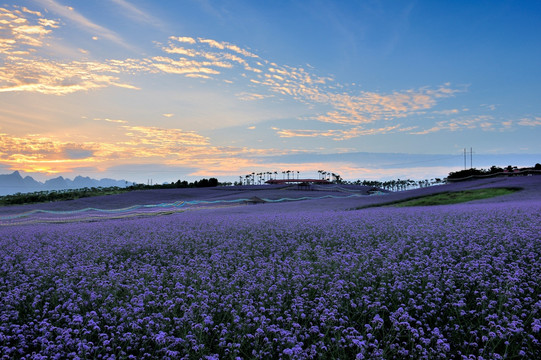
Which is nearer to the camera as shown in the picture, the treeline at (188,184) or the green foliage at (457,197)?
the green foliage at (457,197)

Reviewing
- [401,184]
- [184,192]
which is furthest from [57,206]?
[401,184]

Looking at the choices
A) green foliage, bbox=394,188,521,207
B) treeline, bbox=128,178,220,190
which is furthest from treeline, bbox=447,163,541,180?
treeline, bbox=128,178,220,190

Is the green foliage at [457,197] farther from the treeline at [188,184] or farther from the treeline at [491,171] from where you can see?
the treeline at [188,184]

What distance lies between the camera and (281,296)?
5422 mm

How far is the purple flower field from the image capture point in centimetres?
450


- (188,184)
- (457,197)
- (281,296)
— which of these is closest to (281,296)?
(281,296)

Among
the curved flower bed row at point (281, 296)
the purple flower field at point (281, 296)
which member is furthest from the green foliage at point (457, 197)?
the curved flower bed row at point (281, 296)

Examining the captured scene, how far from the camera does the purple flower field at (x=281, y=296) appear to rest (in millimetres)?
4500

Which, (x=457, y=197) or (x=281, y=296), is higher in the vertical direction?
(x=457, y=197)

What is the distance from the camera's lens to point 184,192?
1925 inches

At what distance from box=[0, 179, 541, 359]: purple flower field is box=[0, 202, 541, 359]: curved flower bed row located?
36 millimetres

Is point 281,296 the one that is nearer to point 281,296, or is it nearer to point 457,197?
point 281,296

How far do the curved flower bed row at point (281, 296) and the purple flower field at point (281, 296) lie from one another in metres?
0.04

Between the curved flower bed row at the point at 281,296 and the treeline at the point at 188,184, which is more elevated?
the treeline at the point at 188,184
